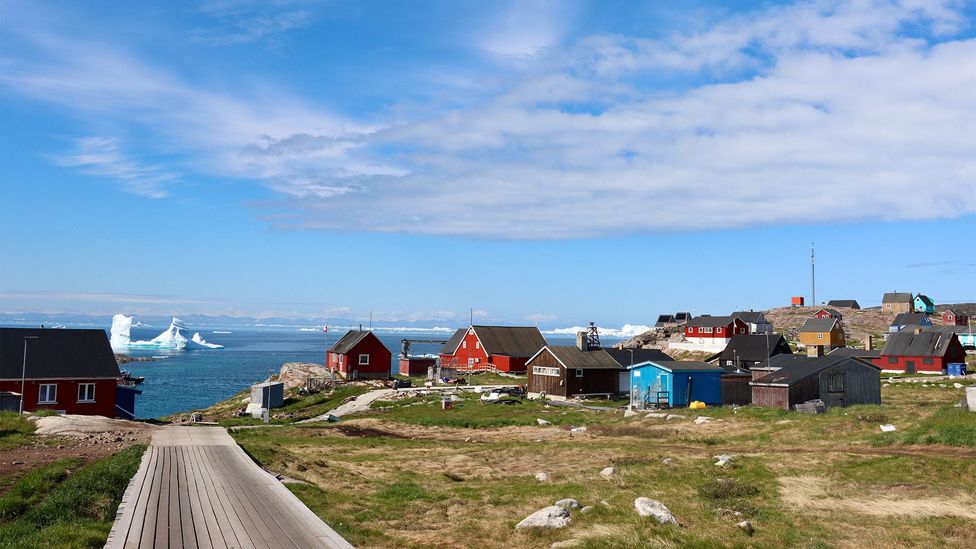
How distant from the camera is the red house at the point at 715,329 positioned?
127 metres

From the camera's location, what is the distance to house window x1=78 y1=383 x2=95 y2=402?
2104 inches

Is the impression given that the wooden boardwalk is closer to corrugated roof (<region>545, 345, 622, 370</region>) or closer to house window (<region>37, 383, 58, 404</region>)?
house window (<region>37, 383, 58, 404</region>)

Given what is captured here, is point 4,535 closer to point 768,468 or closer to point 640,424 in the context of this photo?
point 768,468

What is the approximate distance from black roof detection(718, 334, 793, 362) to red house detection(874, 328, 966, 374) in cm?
1336

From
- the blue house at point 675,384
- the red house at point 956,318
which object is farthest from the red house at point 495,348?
the red house at point 956,318

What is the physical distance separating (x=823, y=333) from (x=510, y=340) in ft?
183

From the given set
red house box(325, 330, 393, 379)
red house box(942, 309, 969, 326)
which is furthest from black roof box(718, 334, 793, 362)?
red house box(942, 309, 969, 326)

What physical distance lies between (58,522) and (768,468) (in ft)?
85.2

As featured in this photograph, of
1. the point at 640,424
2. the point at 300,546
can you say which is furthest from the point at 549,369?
the point at 300,546

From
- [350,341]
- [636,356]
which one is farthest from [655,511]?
[350,341]

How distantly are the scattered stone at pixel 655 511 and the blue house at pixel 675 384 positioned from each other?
132 feet

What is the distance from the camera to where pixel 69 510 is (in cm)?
1758

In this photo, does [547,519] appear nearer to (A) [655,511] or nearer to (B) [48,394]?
(A) [655,511]

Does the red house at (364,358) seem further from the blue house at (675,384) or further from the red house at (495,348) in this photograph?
the blue house at (675,384)
